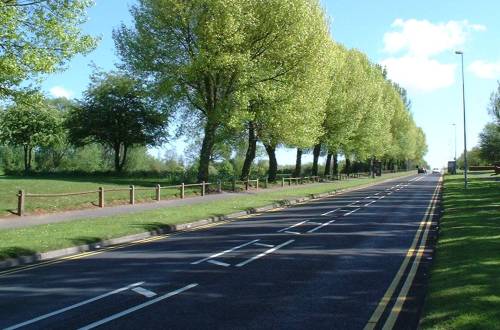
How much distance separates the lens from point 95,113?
5350 centimetres

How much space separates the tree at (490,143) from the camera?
96.7 metres

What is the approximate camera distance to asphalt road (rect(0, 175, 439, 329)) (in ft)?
23.4

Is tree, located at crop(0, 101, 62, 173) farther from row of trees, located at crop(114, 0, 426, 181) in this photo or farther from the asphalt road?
the asphalt road

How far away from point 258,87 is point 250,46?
8.78ft

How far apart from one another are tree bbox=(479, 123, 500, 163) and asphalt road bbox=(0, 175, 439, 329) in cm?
8984

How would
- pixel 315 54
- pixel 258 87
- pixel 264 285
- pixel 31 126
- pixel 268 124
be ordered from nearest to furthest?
pixel 264 285, pixel 258 87, pixel 315 54, pixel 268 124, pixel 31 126

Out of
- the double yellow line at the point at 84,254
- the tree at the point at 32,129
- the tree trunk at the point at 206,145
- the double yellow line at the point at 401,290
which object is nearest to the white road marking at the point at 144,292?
the double yellow line at the point at 401,290

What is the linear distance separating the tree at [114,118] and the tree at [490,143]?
66.7 m

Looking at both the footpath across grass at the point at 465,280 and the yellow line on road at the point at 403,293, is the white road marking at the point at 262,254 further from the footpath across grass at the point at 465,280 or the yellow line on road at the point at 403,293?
the footpath across grass at the point at 465,280

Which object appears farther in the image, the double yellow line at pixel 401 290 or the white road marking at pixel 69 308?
the double yellow line at pixel 401 290

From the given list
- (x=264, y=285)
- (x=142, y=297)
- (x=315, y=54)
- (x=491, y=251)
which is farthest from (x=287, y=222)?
(x=315, y=54)

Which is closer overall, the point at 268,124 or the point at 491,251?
the point at 491,251

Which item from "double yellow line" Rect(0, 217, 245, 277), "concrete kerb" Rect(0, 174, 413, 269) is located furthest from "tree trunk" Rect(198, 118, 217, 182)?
"double yellow line" Rect(0, 217, 245, 277)

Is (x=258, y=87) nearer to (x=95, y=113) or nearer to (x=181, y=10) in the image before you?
(x=181, y=10)
